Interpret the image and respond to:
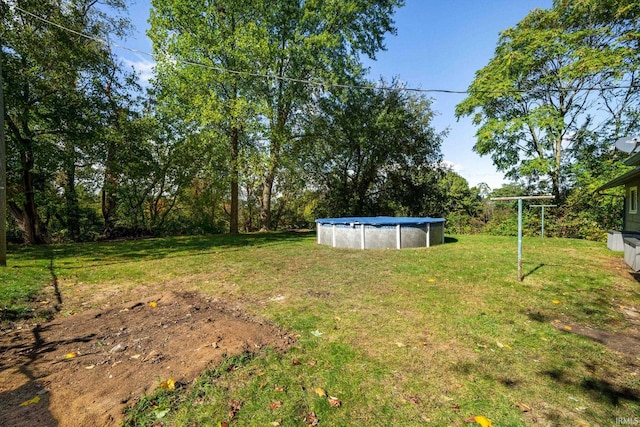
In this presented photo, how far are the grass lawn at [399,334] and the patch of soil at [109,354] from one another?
0.80ft

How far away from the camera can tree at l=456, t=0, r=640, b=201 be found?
13.7 meters

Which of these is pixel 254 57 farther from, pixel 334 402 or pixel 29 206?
pixel 334 402

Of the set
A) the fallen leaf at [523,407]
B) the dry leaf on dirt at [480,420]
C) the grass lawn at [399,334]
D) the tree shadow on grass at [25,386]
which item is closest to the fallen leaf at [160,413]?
the grass lawn at [399,334]

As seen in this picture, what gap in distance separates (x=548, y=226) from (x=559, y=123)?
16.8ft

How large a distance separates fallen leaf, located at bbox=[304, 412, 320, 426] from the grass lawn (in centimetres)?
2

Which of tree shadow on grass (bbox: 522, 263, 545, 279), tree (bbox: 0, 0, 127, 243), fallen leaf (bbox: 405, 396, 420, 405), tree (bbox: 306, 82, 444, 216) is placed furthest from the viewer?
tree (bbox: 306, 82, 444, 216)

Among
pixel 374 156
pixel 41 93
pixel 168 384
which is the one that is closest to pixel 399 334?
pixel 168 384

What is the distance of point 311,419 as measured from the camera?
2.06 meters

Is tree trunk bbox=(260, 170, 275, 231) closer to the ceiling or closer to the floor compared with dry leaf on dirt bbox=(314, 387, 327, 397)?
closer to the ceiling

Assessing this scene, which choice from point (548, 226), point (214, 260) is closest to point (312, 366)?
point (214, 260)

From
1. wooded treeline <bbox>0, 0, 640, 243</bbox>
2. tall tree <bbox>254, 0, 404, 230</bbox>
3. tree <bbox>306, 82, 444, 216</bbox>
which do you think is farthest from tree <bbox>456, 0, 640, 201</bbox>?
tall tree <bbox>254, 0, 404, 230</bbox>

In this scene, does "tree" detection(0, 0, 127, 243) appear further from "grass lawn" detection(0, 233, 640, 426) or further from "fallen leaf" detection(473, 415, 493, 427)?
"fallen leaf" detection(473, 415, 493, 427)

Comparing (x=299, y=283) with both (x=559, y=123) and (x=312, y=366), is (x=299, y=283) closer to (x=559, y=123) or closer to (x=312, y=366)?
(x=312, y=366)

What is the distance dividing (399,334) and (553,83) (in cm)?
1844
